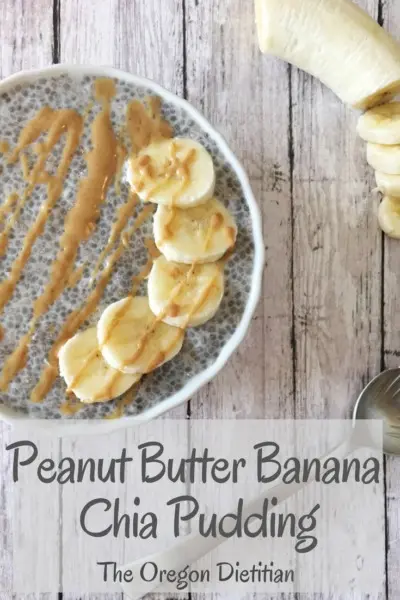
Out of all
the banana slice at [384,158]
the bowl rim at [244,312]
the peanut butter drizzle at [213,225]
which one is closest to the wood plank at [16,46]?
the bowl rim at [244,312]

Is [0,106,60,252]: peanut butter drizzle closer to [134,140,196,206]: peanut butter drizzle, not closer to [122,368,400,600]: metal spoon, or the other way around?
[134,140,196,206]: peanut butter drizzle

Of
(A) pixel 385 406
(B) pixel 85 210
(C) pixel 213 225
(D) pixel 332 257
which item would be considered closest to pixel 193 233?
(C) pixel 213 225

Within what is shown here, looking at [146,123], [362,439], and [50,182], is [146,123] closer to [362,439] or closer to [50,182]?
[50,182]

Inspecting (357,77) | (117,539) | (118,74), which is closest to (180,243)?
(118,74)

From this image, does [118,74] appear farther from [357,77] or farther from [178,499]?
[178,499]

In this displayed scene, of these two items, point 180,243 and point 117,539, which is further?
point 117,539

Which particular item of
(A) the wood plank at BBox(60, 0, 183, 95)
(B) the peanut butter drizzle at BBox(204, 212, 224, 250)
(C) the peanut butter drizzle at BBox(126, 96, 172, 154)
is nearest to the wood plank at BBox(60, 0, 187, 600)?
(A) the wood plank at BBox(60, 0, 183, 95)
